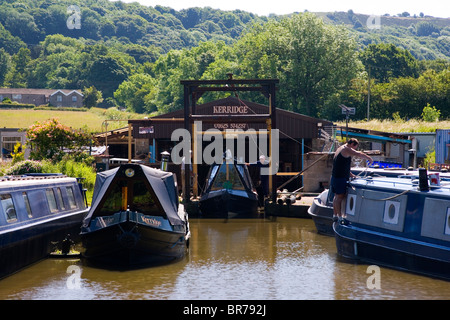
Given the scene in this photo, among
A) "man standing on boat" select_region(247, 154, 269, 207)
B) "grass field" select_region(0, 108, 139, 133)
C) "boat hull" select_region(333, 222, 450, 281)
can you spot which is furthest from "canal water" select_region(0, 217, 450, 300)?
"grass field" select_region(0, 108, 139, 133)

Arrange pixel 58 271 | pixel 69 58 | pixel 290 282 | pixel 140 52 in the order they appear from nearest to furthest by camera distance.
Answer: pixel 290 282, pixel 58 271, pixel 69 58, pixel 140 52

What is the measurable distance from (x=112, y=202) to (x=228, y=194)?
966cm

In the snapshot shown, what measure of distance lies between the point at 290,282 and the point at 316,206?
7.16 meters

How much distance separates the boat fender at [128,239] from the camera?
14.6m

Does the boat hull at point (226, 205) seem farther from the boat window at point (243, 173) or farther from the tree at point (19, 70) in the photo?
the tree at point (19, 70)

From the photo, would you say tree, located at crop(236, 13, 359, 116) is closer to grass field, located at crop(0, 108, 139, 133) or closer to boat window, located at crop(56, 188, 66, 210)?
grass field, located at crop(0, 108, 139, 133)

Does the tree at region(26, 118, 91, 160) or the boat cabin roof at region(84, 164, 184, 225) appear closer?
the boat cabin roof at region(84, 164, 184, 225)

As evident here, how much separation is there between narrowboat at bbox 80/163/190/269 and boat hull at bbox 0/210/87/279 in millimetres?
1086

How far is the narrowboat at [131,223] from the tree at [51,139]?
1234 centimetres

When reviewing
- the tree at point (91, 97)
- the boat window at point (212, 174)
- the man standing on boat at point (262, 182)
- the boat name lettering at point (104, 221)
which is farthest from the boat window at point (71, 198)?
the tree at point (91, 97)

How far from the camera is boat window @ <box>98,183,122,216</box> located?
1552 cm
